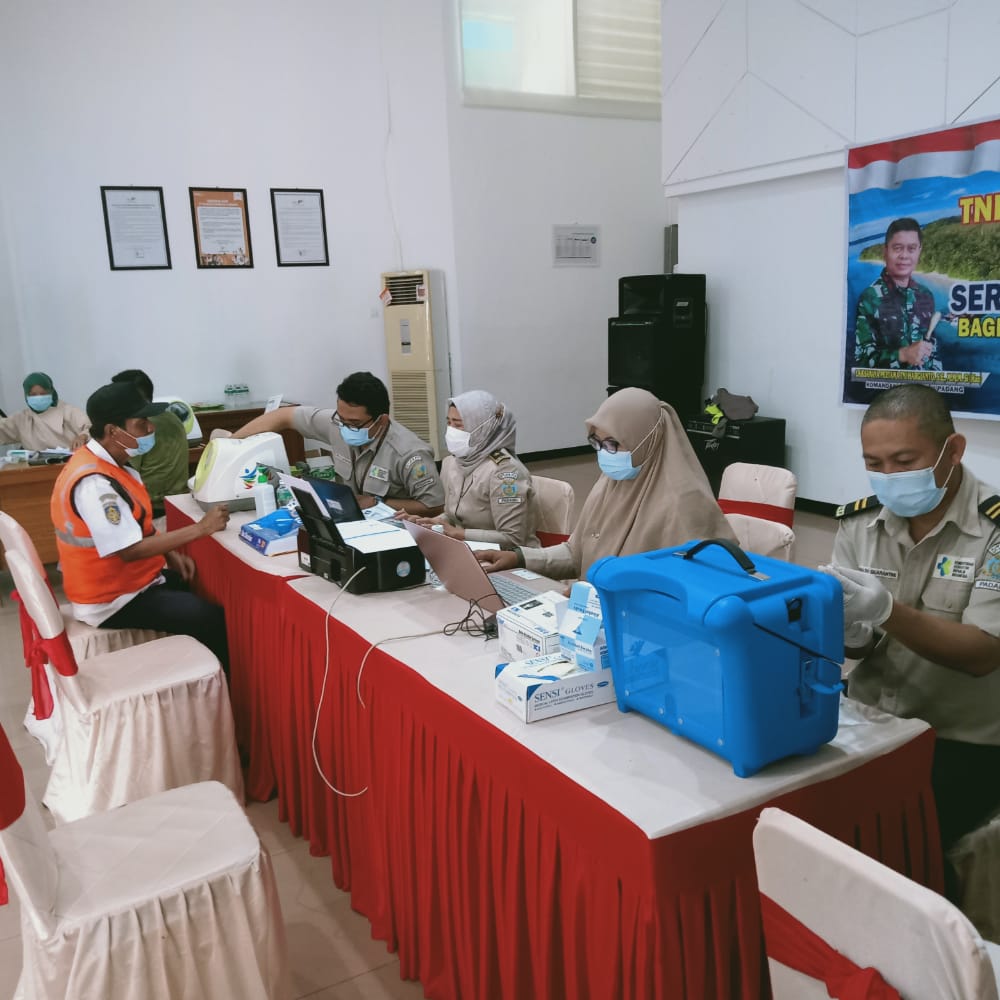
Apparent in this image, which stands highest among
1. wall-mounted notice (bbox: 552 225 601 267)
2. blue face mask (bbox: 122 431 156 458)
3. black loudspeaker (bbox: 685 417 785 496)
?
wall-mounted notice (bbox: 552 225 601 267)

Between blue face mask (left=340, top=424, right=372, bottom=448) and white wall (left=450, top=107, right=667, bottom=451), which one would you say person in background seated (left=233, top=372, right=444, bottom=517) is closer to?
blue face mask (left=340, top=424, right=372, bottom=448)

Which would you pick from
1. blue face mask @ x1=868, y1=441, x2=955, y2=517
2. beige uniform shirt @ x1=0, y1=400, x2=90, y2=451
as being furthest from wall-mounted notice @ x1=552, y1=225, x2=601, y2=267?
blue face mask @ x1=868, y1=441, x2=955, y2=517

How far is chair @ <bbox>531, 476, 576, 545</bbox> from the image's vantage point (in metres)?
3.18

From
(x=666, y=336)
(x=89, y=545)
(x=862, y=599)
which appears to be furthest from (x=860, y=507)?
(x=666, y=336)

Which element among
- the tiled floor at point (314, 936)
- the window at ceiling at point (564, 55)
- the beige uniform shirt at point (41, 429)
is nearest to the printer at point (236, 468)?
the tiled floor at point (314, 936)

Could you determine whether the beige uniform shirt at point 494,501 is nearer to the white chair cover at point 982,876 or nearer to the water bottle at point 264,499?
the water bottle at point 264,499

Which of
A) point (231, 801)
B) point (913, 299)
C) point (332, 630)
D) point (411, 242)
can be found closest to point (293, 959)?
point (231, 801)

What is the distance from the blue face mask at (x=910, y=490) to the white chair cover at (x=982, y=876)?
0.60 meters

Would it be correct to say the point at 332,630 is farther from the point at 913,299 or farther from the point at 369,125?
the point at 369,125

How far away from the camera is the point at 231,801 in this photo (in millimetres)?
1833

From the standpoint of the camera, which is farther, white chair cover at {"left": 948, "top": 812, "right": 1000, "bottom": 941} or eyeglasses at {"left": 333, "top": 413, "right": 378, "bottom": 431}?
eyeglasses at {"left": 333, "top": 413, "right": 378, "bottom": 431}

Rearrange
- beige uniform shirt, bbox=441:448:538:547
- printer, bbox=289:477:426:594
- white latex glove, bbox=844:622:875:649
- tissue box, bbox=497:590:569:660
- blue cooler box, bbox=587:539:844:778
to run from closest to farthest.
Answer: blue cooler box, bbox=587:539:844:778 → white latex glove, bbox=844:622:875:649 → tissue box, bbox=497:590:569:660 → printer, bbox=289:477:426:594 → beige uniform shirt, bbox=441:448:538:547

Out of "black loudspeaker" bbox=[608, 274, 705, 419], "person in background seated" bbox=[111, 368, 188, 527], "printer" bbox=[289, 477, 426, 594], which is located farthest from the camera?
"black loudspeaker" bbox=[608, 274, 705, 419]

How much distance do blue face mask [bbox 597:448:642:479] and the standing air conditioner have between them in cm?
492
